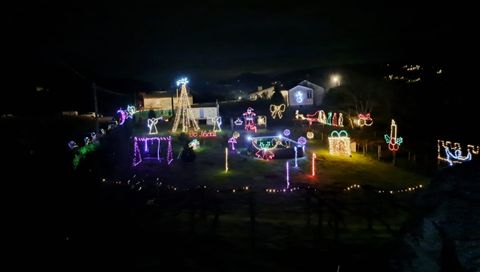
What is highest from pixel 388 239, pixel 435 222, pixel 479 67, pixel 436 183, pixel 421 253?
pixel 479 67

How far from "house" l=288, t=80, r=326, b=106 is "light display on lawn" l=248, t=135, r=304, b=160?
104 feet

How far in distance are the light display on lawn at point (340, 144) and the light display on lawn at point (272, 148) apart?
8.22ft

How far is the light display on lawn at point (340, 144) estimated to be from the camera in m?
26.4

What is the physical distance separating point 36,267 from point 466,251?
8888 mm

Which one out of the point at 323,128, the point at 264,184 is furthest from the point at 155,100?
the point at 264,184

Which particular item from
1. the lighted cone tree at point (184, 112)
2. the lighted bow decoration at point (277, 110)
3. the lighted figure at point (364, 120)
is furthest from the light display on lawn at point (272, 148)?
the lighted bow decoration at point (277, 110)

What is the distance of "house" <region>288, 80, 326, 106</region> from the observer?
57938 mm

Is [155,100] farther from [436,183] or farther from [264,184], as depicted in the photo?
[436,183]

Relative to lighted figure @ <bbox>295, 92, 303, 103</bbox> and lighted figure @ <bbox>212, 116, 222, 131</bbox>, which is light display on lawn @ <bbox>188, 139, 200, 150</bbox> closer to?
lighted figure @ <bbox>212, 116, 222, 131</bbox>

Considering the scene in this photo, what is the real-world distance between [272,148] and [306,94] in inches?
1344

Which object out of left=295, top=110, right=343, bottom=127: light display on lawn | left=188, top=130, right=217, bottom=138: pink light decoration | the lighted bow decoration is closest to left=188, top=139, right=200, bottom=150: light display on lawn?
left=188, top=130, right=217, bottom=138: pink light decoration

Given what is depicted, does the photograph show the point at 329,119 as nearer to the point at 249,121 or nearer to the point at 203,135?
the point at 249,121

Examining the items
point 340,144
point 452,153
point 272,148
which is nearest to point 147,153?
point 272,148

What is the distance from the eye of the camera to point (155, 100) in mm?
60312
